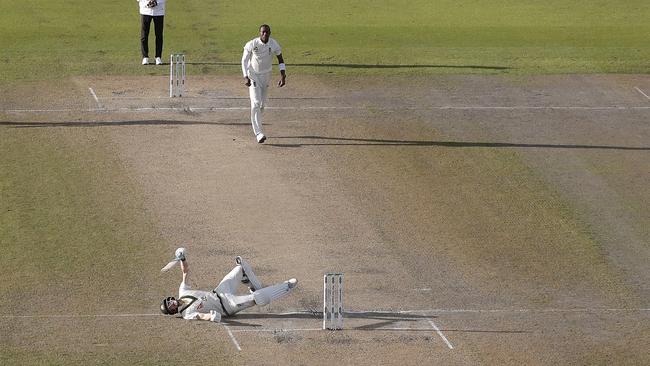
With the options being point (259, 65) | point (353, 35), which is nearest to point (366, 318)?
point (259, 65)

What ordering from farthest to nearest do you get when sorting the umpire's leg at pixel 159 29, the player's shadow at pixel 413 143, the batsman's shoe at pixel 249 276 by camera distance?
1. the umpire's leg at pixel 159 29
2. the player's shadow at pixel 413 143
3. the batsman's shoe at pixel 249 276

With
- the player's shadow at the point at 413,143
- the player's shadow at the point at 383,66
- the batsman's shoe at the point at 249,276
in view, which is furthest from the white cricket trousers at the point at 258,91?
the batsman's shoe at the point at 249,276

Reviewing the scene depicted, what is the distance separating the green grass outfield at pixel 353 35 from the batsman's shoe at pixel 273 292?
15766 millimetres

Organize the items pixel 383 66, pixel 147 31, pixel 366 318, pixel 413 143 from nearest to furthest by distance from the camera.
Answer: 1. pixel 366 318
2. pixel 413 143
3. pixel 147 31
4. pixel 383 66

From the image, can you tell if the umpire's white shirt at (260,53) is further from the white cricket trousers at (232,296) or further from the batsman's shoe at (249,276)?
the white cricket trousers at (232,296)

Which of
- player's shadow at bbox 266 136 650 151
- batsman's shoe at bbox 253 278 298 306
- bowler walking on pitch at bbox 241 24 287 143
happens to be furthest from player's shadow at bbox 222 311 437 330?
player's shadow at bbox 266 136 650 151

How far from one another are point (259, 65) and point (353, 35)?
12.8 m

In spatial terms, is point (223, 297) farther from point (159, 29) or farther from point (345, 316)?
point (159, 29)

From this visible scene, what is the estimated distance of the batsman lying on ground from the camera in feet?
72.7

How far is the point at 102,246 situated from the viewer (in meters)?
25.4

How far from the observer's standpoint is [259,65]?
30609mm

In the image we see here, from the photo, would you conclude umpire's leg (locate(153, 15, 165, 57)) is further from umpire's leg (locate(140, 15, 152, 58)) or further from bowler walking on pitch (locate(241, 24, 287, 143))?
bowler walking on pitch (locate(241, 24, 287, 143))

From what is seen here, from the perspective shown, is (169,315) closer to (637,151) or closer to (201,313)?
(201,313)

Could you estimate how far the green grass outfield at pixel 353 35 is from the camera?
38781 millimetres
